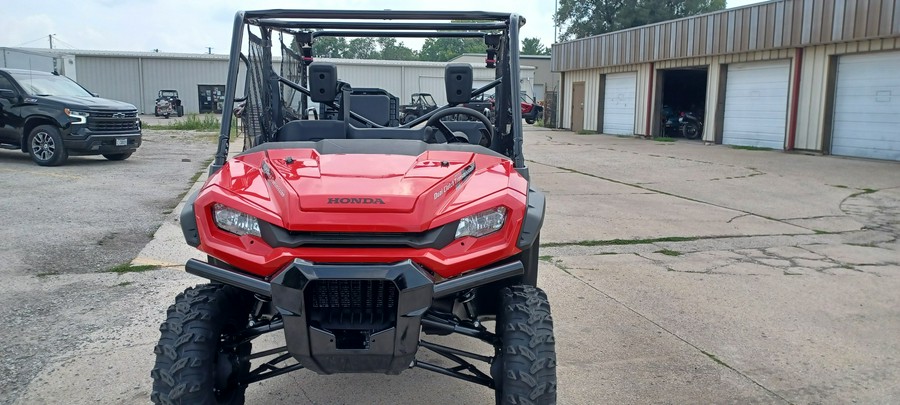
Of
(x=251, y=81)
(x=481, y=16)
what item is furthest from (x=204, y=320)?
(x=481, y=16)

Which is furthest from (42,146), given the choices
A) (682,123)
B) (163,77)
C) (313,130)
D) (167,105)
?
(163,77)

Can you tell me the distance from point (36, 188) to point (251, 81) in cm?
810

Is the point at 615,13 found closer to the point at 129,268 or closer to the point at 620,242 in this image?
the point at 620,242

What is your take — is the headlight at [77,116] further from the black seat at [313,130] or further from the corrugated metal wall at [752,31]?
the corrugated metal wall at [752,31]

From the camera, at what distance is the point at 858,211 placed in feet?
32.0

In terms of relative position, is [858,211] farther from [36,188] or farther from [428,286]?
[36,188]

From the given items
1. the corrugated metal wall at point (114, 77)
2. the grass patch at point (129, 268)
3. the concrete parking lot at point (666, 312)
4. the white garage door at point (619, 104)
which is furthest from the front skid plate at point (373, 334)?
the corrugated metal wall at point (114, 77)

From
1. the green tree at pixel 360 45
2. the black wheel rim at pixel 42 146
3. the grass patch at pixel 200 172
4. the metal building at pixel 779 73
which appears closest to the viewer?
the green tree at pixel 360 45

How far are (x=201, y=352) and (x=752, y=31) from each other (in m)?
20.1

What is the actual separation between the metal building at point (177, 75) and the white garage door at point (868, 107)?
25891 millimetres

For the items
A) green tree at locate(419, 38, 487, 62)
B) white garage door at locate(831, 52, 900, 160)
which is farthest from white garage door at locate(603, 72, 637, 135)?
white garage door at locate(831, 52, 900, 160)

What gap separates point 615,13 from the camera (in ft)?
188

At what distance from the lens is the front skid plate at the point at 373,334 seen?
8.71ft

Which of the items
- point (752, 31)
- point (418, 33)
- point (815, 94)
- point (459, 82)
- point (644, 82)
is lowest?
point (459, 82)
